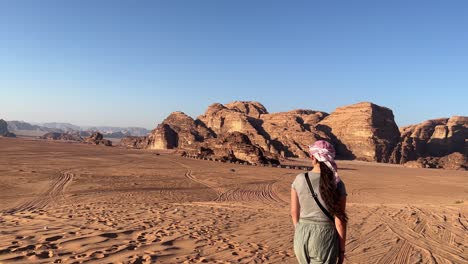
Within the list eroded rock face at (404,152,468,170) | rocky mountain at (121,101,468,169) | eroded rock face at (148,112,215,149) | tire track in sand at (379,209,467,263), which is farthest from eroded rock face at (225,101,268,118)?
tire track in sand at (379,209,467,263)

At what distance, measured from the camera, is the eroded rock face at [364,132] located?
6488cm

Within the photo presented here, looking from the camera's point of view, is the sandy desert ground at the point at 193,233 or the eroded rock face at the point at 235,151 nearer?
the sandy desert ground at the point at 193,233

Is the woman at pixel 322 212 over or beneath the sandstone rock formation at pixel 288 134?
beneath

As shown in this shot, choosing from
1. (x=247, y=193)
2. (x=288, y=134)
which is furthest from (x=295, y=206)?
(x=288, y=134)

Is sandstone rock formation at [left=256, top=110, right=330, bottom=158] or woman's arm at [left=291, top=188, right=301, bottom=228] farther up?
sandstone rock formation at [left=256, top=110, right=330, bottom=158]

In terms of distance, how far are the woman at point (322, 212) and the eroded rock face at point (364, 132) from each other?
6469cm

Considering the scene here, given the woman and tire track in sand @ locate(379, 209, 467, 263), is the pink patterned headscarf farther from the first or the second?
tire track in sand @ locate(379, 209, 467, 263)

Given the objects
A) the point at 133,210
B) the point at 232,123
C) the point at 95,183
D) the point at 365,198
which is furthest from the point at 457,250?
the point at 232,123

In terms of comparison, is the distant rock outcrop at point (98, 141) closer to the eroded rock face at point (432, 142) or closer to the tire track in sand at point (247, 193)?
the eroded rock face at point (432, 142)

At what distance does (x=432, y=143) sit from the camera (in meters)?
73.4

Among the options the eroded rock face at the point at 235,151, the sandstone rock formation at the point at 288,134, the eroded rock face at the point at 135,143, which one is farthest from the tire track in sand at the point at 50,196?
the eroded rock face at the point at 135,143

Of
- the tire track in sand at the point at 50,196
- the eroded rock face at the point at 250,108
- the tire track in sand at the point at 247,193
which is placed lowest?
the tire track in sand at the point at 247,193

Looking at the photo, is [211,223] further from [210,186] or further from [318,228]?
[210,186]

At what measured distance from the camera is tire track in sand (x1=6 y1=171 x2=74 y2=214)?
1271 centimetres
